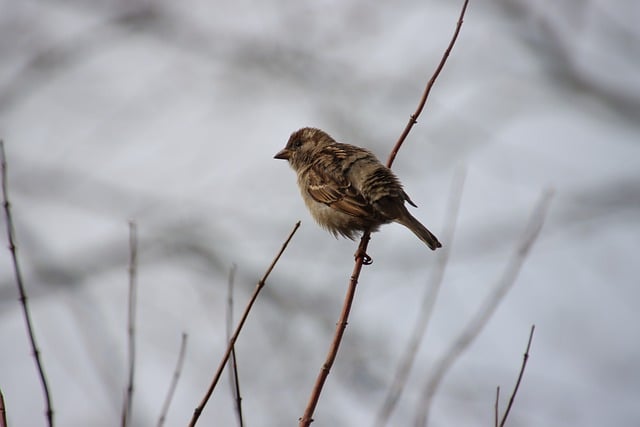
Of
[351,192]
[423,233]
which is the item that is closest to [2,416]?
[423,233]

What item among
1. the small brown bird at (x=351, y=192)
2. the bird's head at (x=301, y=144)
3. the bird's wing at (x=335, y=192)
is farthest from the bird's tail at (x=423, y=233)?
the bird's head at (x=301, y=144)

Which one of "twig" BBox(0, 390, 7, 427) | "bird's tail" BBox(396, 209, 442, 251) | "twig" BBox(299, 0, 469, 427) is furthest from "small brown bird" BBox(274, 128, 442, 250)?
"twig" BBox(0, 390, 7, 427)

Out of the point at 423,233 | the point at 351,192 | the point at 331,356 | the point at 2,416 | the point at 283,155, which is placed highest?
the point at 283,155

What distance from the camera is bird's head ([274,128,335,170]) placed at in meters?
6.58

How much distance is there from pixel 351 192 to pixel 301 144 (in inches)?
51.5

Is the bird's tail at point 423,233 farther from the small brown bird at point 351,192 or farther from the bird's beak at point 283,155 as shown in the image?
the bird's beak at point 283,155

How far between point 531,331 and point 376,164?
9.75 ft

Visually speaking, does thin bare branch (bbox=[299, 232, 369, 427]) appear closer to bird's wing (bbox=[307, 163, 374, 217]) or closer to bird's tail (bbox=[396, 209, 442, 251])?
bird's tail (bbox=[396, 209, 442, 251])

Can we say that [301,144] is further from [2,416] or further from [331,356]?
[2,416]

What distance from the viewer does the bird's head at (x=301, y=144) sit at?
21.6 feet

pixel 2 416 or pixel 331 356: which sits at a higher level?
pixel 331 356

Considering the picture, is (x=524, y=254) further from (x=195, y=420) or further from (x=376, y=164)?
(x=376, y=164)

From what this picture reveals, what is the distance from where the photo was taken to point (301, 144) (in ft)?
22.0

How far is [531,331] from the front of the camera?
9.54 ft
